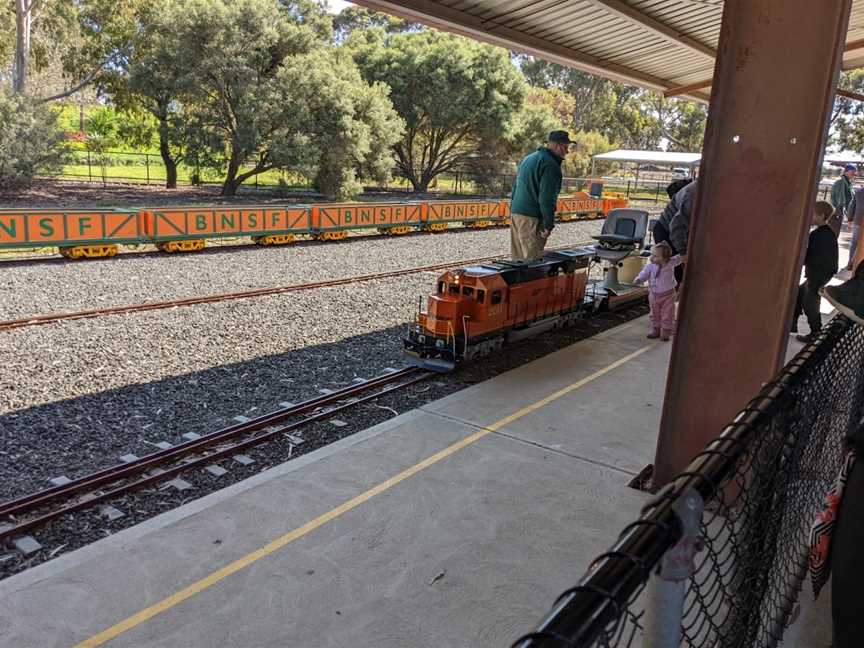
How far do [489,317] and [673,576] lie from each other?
7.59 m

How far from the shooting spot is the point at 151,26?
30234 millimetres

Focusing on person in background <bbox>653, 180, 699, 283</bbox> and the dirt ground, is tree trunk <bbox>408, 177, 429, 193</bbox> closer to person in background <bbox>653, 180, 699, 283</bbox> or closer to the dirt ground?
the dirt ground

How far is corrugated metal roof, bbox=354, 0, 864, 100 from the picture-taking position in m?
7.80

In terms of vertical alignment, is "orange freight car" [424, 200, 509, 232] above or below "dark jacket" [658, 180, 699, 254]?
below

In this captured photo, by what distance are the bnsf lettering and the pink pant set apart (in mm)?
13107

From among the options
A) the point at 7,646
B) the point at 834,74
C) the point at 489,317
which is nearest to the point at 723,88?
the point at 834,74

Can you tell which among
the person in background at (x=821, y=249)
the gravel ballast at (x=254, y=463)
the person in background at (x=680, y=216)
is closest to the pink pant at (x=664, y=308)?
the person in background at (x=680, y=216)

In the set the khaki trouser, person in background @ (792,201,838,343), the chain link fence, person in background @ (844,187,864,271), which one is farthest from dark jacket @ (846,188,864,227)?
the chain link fence

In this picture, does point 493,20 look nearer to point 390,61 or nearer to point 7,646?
point 7,646

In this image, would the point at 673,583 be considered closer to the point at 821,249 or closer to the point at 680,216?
the point at 680,216

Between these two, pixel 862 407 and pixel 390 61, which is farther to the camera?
pixel 390 61

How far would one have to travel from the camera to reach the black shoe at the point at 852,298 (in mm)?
2615

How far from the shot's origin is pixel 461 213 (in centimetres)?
2539

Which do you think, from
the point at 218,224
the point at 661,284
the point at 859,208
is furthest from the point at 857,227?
the point at 218,224
